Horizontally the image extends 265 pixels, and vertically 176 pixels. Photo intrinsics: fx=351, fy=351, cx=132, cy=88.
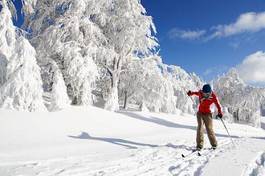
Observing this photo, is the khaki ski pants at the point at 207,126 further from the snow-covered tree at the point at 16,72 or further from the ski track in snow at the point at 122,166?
the snow-covered tree at the point at 16,72

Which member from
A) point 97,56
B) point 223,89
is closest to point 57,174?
point 97,56

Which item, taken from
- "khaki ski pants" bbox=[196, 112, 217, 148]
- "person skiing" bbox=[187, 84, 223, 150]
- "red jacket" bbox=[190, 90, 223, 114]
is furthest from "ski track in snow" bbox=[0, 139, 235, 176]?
"red jacket" bbox=[190, 90, 223, 114]

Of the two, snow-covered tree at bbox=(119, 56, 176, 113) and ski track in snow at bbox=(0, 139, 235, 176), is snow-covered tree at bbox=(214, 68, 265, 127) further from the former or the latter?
ski track in snow at bbox=(0, 139, 235, 176)

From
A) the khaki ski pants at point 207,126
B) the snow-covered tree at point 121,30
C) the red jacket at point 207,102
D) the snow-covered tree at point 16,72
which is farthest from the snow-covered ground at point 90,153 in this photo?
the snow-covered tree at point 121,30

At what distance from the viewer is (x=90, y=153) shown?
791 cm

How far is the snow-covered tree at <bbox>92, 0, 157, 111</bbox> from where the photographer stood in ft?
70.8

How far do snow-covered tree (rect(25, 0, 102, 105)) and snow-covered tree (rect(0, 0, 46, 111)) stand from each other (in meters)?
2.97

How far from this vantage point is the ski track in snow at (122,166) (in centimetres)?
556

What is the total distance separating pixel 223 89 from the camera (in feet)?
137

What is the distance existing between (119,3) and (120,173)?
18070 mm

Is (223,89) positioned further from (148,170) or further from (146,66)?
(148,170)

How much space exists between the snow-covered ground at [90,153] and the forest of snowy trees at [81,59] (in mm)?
2552

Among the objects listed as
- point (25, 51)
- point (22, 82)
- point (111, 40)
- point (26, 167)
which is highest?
point (111, 40)

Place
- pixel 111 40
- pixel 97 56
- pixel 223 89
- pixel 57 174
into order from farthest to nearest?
pixel 223 89
pixel 111 40
pixel 97 56
pixel 57 174
